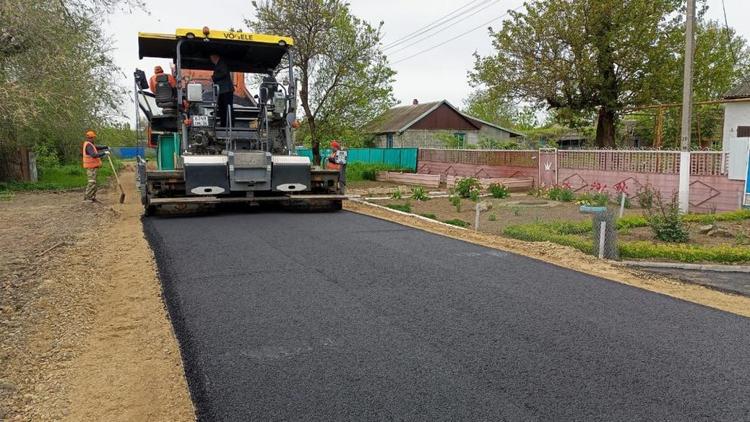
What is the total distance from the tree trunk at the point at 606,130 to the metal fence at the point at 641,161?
4396mm

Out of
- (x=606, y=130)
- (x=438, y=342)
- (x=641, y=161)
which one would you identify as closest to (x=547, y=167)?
(x=641, y=161)

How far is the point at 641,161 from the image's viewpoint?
15539 millimetres

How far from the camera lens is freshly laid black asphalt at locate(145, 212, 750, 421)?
350cm

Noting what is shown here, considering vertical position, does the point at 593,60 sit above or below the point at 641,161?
above

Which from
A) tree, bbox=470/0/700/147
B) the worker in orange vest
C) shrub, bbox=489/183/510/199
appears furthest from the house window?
the worker in orange vest

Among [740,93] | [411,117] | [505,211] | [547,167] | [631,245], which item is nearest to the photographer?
[631,245]

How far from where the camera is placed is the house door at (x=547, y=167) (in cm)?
1906

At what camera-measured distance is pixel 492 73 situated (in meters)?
22.3

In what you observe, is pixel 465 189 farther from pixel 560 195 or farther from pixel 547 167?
pixel 547 167

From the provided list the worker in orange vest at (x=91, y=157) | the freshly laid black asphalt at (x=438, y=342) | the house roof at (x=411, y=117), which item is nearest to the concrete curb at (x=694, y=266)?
the freshly laid black asphalt at (x=438, y=342)

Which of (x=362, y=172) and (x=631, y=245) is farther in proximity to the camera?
(x=362, y=172)

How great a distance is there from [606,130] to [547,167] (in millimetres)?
4490

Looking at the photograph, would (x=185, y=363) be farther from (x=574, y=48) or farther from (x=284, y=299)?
(x=574, y=48)

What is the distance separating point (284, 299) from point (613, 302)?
3.05 meters
